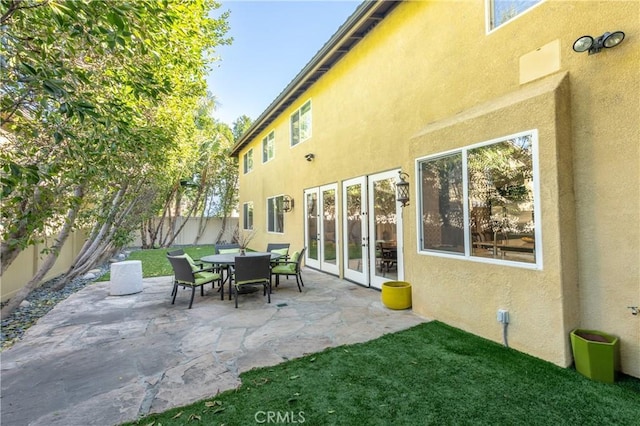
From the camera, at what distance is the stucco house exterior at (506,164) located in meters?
2.94

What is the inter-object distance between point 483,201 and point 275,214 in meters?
8.92

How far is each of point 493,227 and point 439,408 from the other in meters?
2.26

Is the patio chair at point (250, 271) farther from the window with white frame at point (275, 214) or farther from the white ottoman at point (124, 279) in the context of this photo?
the window with white frame at point (275, 214)

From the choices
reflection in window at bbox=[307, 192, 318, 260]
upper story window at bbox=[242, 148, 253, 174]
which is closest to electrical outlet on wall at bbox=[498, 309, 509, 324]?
reflection in window at bbox=[307, 192, 318, 260]

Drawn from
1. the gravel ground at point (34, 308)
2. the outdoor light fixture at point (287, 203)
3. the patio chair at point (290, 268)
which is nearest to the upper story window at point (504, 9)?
the patio chair at point (290, 268)

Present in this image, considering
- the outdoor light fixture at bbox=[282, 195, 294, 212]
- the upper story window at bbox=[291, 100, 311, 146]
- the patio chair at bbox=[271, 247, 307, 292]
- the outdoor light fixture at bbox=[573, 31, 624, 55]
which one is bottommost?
the patio chair at bbox=[271, 247, 307, 292]

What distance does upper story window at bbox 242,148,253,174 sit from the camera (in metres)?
15.4

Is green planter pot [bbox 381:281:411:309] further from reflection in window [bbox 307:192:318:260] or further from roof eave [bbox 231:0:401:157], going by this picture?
roof eave [bbox 231:0:401:157]

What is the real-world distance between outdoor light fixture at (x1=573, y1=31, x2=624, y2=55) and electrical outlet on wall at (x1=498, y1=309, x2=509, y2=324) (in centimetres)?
282

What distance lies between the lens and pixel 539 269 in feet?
10.7

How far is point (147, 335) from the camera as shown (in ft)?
13.9

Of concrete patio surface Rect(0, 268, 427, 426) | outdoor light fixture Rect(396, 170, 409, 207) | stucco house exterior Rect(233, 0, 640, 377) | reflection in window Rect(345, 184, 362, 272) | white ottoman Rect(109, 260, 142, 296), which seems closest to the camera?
concrete patio surface Rect(0, 268, 427, 426)

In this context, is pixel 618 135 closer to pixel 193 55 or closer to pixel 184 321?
pixel 184 321

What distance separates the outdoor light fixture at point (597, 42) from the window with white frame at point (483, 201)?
875 mm
